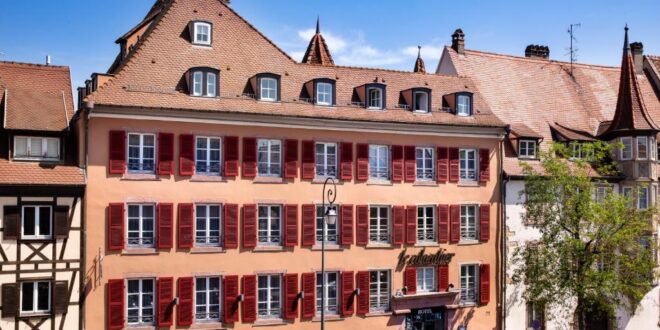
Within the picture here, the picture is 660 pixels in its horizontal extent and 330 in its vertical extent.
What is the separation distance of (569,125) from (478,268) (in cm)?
941

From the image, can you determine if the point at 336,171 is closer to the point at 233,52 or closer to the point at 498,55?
the point at 233,52

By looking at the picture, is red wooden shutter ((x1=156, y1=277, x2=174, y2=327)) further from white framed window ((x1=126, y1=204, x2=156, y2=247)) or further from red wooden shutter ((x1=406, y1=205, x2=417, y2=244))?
red wooden shutter ((x1=406, y1=205, x2=417, y2=244))

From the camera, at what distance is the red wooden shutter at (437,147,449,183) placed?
29.9m

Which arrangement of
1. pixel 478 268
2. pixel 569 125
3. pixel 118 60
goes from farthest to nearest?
pixel 569 125
pixel 118 60
pixel 478 268

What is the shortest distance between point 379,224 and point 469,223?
4191mm

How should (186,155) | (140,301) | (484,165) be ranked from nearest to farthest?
(140,301)
(186,155)
(484,165)

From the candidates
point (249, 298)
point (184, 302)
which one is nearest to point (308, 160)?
point (249, 298)

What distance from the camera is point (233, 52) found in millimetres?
28156

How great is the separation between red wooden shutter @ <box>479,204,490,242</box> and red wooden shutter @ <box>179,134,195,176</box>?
39.8 ft

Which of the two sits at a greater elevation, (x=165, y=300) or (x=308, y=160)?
(x=308, y=160)

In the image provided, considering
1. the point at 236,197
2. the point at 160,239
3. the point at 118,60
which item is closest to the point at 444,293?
the point at 236,197

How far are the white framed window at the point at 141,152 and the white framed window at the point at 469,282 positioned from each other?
523 inches

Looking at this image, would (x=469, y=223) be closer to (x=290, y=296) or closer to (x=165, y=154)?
(x=290, y=296)

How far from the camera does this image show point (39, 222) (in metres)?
23.7
